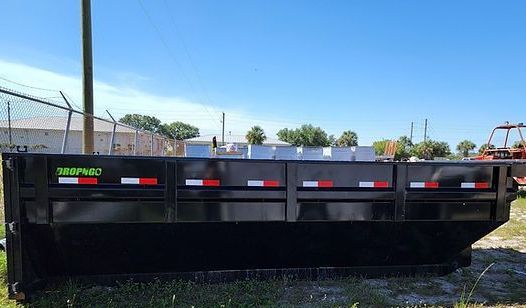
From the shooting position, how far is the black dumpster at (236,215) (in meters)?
3.19

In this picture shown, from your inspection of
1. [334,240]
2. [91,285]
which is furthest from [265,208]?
[91,285]

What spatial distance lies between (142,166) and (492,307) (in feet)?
10.6

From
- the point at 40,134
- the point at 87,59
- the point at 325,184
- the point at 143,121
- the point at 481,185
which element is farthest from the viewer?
the point at 143,121

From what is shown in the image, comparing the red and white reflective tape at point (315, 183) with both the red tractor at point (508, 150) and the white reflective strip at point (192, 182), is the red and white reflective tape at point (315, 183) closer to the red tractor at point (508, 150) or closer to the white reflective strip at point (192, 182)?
the white reflective strip at point (192, 182)

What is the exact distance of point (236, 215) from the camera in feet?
11.3

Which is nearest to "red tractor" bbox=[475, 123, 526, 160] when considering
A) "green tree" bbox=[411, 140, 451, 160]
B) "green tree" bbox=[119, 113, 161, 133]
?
"green tree" bbox=[411, 140, 451, 160]

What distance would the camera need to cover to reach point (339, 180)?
141 inches

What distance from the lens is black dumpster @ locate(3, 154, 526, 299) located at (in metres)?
3.19

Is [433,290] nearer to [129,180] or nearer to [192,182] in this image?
[192,182]

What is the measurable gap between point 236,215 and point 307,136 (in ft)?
276

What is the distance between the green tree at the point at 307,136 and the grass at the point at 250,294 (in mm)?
80847

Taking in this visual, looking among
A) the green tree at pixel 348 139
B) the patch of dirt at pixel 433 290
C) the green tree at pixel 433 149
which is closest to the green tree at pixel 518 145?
the patch of dirt at pixel 433 290

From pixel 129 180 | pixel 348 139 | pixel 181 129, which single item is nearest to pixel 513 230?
pixel 129 180

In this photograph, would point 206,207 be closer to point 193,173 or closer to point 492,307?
point 193,173
